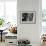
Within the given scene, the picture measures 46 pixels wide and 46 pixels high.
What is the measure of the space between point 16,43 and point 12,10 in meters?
2.40

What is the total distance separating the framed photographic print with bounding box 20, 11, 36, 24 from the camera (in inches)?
218

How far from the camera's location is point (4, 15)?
746 cm

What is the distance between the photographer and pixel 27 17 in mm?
5598

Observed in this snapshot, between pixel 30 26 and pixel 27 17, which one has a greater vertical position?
pixel 27 17

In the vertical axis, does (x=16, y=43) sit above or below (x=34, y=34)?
below

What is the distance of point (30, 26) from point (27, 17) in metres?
0.37

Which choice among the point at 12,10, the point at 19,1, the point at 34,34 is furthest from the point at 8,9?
the point at 34,34

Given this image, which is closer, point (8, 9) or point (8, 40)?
point (8, 40)

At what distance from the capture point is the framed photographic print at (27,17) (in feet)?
18.2

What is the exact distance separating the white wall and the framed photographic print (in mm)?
116

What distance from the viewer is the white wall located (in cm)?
550

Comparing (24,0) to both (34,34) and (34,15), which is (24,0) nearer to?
(34,15)

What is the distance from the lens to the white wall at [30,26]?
550 centimetres

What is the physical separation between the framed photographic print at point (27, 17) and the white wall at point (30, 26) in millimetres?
116
